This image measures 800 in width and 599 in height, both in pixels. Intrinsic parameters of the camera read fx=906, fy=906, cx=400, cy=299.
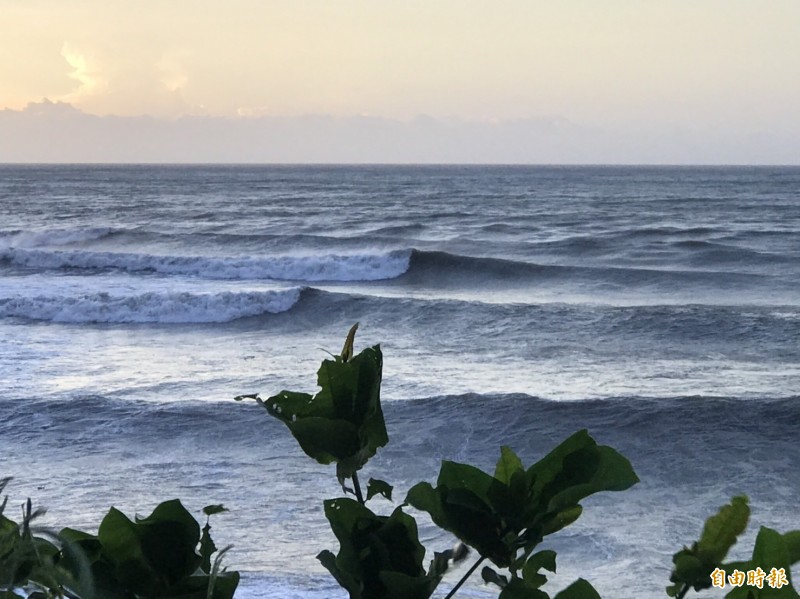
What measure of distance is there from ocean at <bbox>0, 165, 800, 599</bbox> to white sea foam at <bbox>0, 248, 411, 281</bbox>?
8 cm

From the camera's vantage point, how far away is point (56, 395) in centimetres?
937

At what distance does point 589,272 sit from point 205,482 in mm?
14872

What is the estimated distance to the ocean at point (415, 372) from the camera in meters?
6.12

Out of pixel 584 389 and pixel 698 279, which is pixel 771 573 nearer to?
pixel 584 389

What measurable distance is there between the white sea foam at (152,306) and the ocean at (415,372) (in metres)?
0.05

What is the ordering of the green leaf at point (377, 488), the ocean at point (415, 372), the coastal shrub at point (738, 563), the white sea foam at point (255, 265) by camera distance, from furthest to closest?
the white sea foam at point (255, 265) → the ocean at point (415, 372) → the green leaf at point (377, 488) → the coastal shrub at point (738, 563)

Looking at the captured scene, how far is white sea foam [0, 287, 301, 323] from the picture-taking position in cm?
1573

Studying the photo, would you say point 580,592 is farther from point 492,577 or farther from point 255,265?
point 255,265

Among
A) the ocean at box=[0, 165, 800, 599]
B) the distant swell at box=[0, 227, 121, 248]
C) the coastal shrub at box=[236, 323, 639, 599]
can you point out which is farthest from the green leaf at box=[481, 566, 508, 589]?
the distant swell at box=[0, 227, 121, 248]

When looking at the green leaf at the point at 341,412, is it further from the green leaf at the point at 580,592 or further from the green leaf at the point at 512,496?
the green leaf at the point at 580,592

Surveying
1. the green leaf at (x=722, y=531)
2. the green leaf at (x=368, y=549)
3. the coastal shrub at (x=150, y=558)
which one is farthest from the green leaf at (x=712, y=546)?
the coastal shrub at (x=150, y=558)

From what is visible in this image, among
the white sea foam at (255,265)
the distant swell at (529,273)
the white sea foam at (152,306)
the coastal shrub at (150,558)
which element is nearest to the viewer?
the coastal shrub at (150,558)

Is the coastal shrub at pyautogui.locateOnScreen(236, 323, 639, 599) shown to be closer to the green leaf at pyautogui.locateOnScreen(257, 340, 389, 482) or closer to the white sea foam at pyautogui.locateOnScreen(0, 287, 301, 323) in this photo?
the green leaf at pyautogui.locateOnScreen(257, 340, 389, 482)

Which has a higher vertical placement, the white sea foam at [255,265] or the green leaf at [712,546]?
the green leaf at [712,546]
